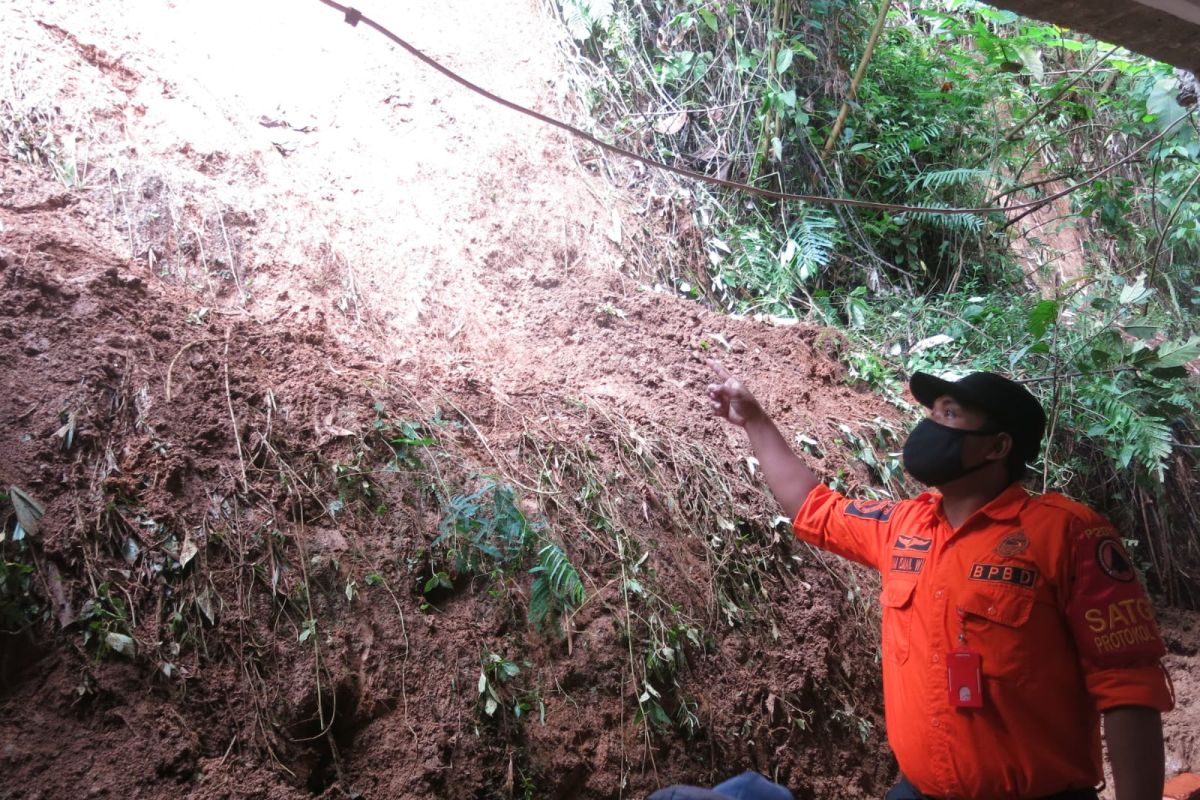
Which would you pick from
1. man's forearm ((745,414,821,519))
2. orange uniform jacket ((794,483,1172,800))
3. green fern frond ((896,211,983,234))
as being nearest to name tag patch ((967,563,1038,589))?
orange uniform jacket ((794,483,1172,800))

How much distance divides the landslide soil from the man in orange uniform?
1.13 m

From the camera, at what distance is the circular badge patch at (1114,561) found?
2.07 m

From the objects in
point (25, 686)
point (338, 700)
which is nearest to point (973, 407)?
point (338, 700)

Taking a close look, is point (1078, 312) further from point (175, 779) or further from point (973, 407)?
point (175, 779)

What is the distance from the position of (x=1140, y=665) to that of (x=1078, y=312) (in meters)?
4.39

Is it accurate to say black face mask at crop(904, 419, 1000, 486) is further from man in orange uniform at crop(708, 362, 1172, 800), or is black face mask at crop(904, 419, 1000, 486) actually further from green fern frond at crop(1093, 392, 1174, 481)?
green fern frond at crop(1093, 392, 1174, 481)

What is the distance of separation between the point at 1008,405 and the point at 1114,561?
1.57 feet

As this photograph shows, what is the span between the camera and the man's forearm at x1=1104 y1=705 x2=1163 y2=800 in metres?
1.93

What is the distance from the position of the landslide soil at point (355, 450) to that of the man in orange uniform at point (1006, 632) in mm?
1130

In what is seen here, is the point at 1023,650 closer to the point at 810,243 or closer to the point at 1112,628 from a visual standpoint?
the point at 1112,628

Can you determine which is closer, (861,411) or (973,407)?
(973,407)

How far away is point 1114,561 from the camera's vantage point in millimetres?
2096

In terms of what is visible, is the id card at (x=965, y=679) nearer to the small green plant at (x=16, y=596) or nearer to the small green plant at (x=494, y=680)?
the small green plant at (x=494, y=680)

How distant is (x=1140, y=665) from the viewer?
2006mm
